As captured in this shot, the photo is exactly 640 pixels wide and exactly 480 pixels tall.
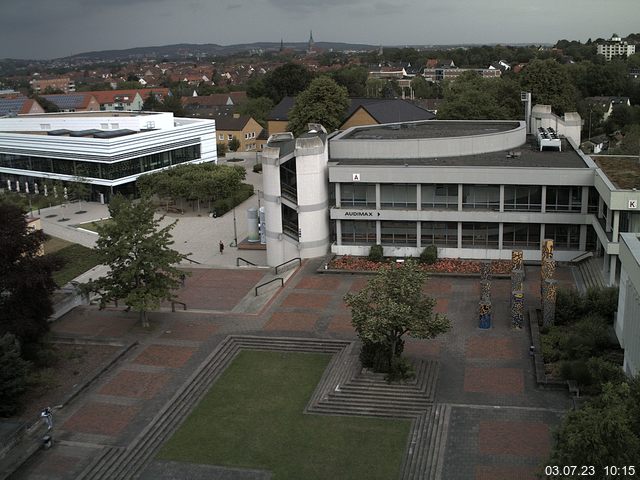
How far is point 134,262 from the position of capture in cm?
3002

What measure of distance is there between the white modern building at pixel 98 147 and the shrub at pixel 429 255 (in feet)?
117

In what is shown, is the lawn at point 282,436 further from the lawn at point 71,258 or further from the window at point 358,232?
the lawn at point 71,258

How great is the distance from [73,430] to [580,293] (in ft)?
73.8

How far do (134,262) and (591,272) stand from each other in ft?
72.7

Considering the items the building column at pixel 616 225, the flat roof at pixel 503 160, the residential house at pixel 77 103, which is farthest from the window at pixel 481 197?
the residential house at pixel 77 103

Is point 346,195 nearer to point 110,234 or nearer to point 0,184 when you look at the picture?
point 110,234

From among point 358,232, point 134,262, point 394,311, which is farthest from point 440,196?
point 134,262

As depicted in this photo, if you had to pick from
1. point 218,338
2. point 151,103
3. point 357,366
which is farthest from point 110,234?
point 151,103

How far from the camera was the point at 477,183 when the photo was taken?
126 ft

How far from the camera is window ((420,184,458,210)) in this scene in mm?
39344

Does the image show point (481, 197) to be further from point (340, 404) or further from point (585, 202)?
point (340, 404)

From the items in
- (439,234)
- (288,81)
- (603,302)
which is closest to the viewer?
(603,302)

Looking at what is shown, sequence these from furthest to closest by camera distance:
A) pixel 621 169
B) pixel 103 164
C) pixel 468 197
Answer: pixel 103 164 → pixel 468 197 → pixel 621 169

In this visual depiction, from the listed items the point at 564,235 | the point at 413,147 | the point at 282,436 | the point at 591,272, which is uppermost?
the point at 413,147
